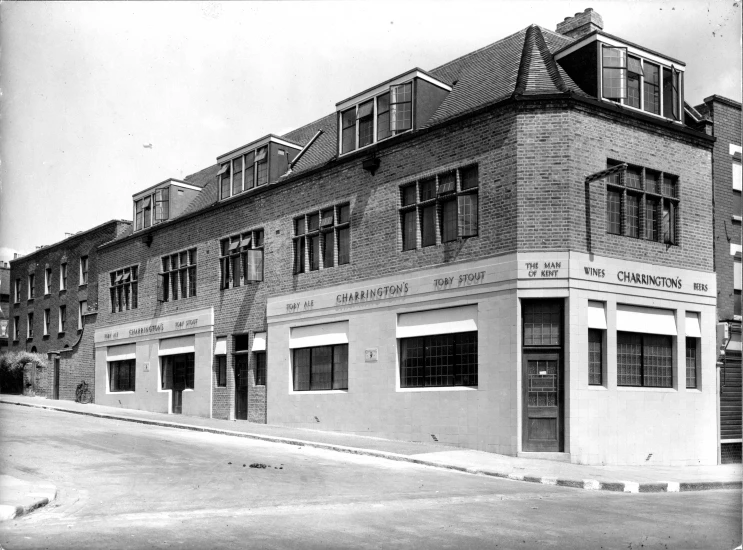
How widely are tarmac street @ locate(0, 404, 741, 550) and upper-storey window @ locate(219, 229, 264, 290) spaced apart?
966 cm

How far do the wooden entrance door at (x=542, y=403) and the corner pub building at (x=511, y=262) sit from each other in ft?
0.16

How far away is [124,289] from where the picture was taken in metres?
38.2

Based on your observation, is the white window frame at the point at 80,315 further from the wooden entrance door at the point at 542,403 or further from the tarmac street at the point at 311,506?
the wooden entrance door at the point at 542,403

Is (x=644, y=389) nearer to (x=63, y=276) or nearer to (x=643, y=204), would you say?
(x=643, y=204)

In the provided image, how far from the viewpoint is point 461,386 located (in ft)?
69.4

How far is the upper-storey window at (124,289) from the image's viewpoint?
1469 inches

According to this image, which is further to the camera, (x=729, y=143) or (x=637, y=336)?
(x=729, y=143)

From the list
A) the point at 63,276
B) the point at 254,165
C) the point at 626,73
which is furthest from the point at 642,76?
the point at 63,276

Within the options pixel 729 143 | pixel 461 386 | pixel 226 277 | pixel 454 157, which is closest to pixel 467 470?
pixel 461 386

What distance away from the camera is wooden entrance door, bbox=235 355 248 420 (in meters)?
29.6

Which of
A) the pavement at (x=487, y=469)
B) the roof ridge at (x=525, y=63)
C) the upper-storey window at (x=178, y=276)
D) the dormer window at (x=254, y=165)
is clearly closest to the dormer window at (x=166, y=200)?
the upper-storey window at (x=178, y=276)

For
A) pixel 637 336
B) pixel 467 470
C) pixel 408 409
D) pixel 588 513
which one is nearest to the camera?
pixel 588 513

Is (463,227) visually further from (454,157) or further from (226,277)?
(226,277)

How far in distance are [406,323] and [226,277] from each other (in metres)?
10.5
